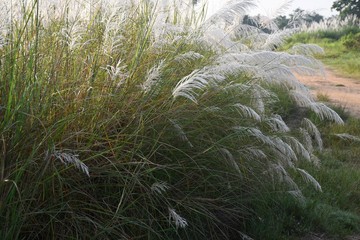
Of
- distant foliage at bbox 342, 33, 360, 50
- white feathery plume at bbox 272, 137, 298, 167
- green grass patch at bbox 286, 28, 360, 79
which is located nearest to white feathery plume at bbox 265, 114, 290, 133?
white feathery plume at bbox 272, 137, 298, 167

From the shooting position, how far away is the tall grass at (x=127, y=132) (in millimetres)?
2740

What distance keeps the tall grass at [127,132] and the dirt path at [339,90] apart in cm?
423

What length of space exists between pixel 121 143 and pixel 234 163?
0.68m

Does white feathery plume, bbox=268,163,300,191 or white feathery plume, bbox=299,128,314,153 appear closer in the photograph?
white feathery plume, bbox=268,163,300,191

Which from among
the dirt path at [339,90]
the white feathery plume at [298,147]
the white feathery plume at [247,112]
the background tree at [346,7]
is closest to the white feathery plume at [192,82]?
the white feathery plume at [247,112]

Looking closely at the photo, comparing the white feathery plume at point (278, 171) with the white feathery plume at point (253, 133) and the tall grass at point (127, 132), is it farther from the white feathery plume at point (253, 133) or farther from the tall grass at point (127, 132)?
the white feathery plume at point (253, 133)

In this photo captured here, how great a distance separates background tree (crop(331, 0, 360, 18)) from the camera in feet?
86.3

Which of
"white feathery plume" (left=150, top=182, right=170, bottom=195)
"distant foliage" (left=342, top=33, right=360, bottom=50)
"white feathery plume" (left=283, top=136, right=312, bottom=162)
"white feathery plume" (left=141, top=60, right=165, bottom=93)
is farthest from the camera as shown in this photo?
"distant foliage" (left=342, top=33, right=360, bottom=50)

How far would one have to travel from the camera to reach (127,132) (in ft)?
10.4

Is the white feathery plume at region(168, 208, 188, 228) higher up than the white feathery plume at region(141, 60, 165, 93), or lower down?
lower down

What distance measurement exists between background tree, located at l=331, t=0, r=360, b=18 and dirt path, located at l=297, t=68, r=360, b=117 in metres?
13.4

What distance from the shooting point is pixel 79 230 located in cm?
274

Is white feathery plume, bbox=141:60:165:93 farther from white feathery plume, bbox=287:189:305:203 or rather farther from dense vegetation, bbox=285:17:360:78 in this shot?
dense vegetation, bbox=285:17:360:78

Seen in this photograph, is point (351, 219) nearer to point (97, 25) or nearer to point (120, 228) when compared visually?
point (120, 228)
